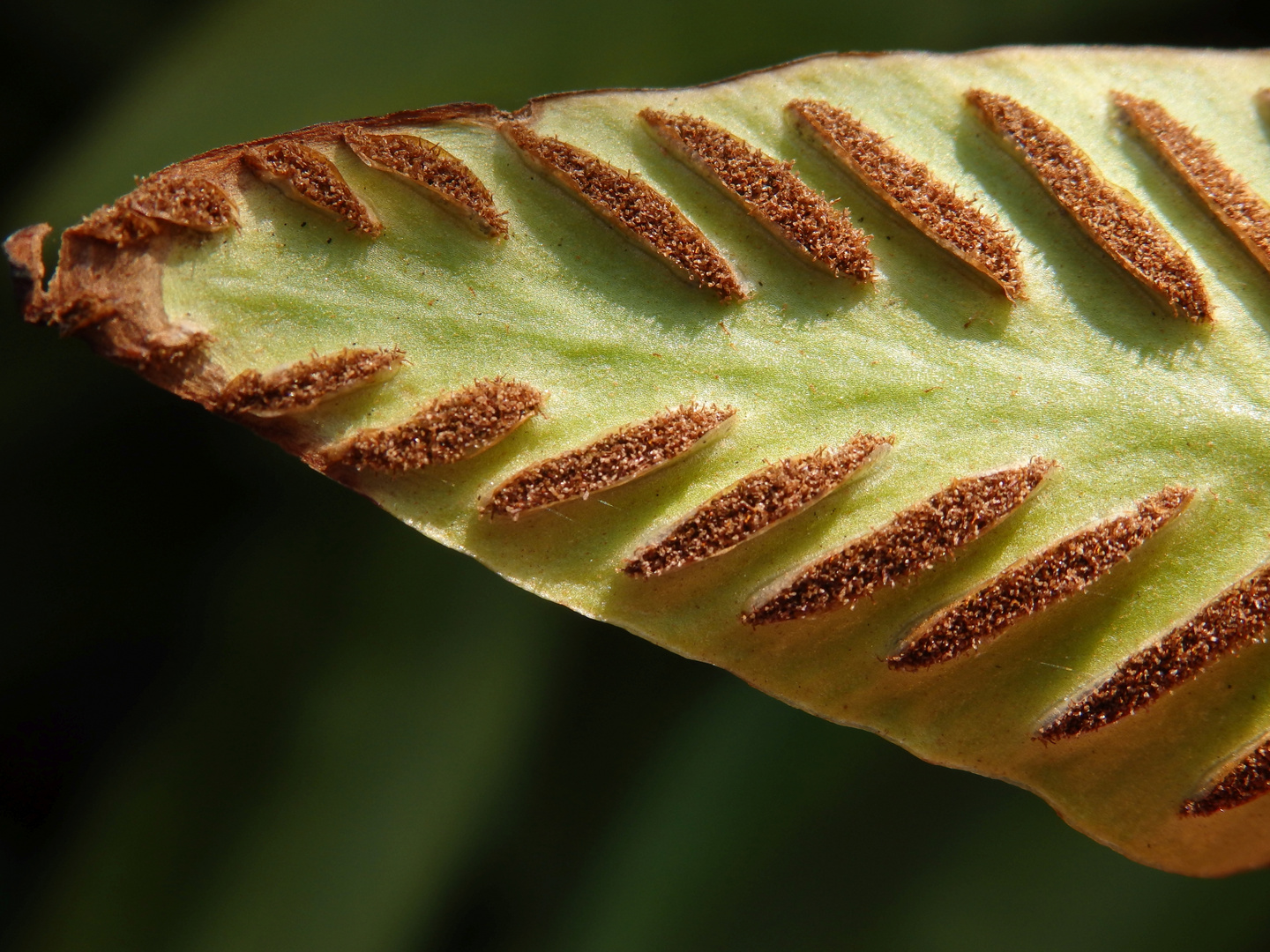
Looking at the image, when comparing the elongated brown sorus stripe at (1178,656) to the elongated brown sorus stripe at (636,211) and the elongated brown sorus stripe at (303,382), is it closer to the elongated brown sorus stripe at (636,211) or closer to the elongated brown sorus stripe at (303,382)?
the elongated brown sorus stripe at (636,211)

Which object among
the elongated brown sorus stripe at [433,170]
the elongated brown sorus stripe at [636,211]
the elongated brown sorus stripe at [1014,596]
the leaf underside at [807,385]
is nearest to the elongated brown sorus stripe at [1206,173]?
the leaf underside at [807,385]

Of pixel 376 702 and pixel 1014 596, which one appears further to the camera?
pixel 376 702

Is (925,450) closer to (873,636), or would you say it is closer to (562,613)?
(873,636)

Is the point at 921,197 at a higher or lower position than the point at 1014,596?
higher

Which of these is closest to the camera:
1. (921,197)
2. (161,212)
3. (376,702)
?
(161,212)

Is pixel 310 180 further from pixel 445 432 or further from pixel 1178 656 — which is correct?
pixel 1178 656

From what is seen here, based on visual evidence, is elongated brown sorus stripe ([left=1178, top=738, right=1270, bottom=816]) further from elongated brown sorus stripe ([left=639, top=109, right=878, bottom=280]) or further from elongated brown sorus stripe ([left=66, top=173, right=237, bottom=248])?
elongated brown sorus stripe ([left=66, top=173, right=237, bottom=248])

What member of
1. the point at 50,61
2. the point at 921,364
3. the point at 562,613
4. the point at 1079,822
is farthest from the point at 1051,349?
the point at 50,61

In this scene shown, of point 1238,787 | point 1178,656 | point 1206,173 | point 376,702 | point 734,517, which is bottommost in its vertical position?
point 376,702

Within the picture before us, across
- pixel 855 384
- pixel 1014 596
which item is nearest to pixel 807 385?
pixel 855 384
